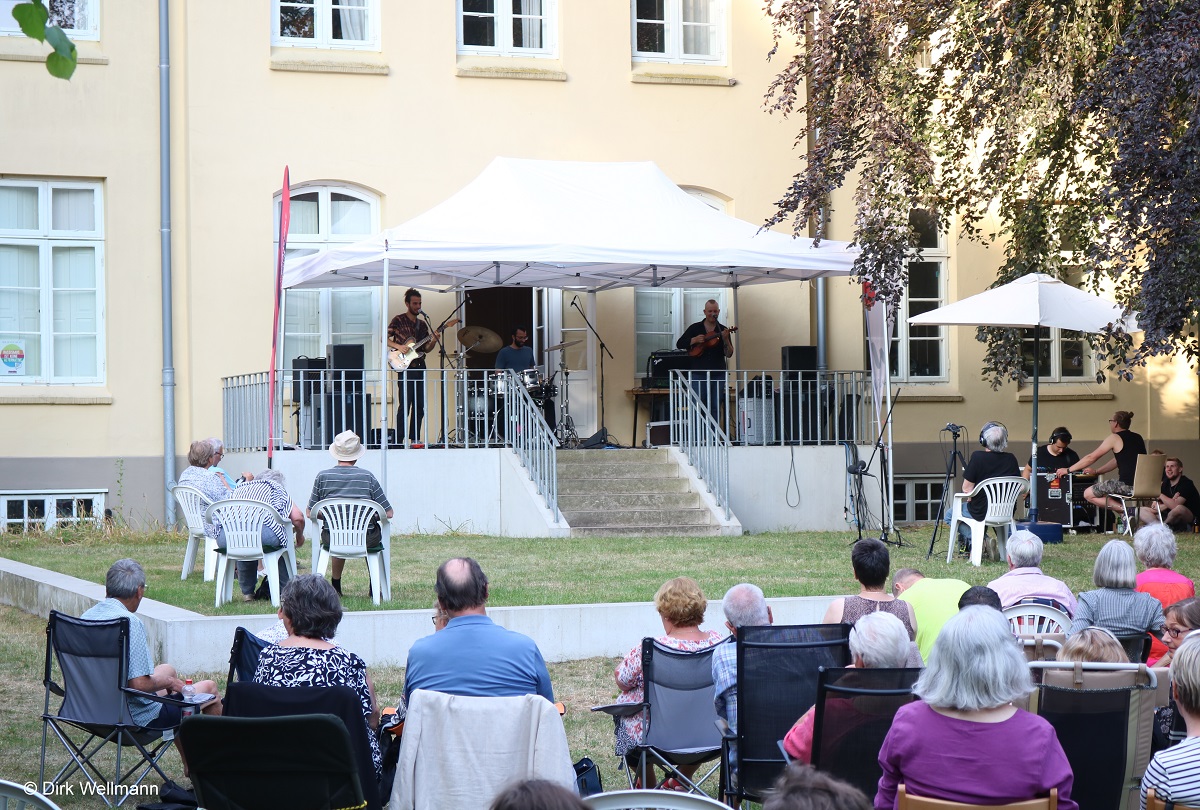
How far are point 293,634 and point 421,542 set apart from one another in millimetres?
8247

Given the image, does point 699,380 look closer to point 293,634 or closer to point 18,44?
point 18,44

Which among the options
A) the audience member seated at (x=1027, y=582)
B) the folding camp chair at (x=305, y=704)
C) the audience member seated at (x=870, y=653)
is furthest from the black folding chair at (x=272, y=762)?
the audience member seated at (x=1027, y=582)

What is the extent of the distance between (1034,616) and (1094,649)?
146cm

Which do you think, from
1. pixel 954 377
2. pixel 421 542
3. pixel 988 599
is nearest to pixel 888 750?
pixel 988 599

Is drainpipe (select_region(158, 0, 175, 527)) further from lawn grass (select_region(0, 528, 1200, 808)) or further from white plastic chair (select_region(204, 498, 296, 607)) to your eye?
white plastic chair (select_region(204, 498, 296, 607))

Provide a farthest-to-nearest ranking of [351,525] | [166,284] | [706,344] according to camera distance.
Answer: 1. [706,344]
2. [166,284]
3. [351,525]

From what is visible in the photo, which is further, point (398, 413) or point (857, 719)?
point (398, 413)

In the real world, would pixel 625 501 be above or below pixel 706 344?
below

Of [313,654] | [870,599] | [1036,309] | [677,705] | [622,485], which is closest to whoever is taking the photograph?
[313,654]

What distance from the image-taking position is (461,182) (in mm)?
16328

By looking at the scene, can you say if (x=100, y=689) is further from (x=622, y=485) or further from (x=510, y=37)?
(x=510, y=37)

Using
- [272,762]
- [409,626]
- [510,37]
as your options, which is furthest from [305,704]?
[510,37]

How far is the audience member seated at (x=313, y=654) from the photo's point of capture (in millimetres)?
4504

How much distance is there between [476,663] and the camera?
4.45 metres
